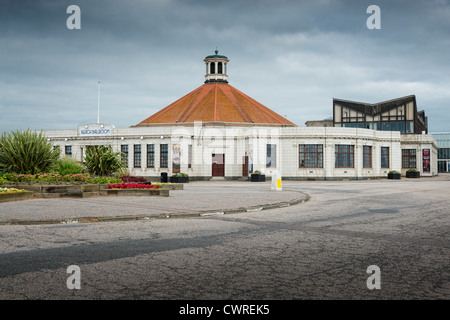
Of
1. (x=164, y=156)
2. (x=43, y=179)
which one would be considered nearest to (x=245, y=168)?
(x=164, y=156)

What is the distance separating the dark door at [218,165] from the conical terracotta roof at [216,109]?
723 centimetres

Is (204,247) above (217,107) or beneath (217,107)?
beneath

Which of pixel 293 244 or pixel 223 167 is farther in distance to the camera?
pixel 223 167

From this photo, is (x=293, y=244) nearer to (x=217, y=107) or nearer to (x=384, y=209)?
(x=384, y=209)

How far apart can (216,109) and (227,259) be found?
2014 inches

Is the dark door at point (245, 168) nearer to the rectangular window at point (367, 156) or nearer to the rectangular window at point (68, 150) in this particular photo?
the rectangular window at point (367, 156)

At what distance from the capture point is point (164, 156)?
4719 cm

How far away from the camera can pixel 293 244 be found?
284 inches

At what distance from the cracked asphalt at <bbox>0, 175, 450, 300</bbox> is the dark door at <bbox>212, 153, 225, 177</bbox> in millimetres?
37042

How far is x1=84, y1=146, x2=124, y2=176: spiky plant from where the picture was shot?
22.9 meters

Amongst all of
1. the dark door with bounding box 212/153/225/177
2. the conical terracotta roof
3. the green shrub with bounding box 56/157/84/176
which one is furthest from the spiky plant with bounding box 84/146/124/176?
the conical terracotta roof

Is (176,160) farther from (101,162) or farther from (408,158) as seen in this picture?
(408,158)
